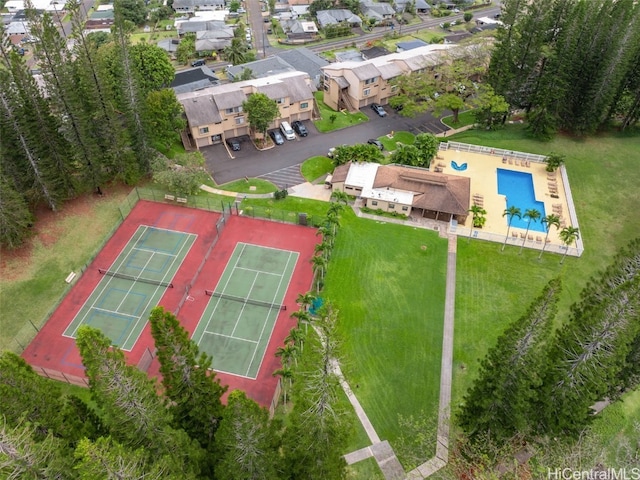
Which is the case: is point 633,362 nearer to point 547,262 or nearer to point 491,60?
point 547,262

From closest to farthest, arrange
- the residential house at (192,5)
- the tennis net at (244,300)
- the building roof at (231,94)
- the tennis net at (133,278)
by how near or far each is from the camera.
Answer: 1. the tennis net at (244,300)
2. the tennis net at (133,278)
3. the building roof at (231,94)
4. the residential house at (192,5)

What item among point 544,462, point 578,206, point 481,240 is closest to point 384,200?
point 481,240

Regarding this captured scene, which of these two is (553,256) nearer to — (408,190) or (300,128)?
(408,190)

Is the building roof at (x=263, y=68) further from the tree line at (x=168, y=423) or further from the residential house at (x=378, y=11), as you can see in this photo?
the tree line at (x=168, y=423)

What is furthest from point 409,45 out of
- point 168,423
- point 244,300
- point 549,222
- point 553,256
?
point 168,423

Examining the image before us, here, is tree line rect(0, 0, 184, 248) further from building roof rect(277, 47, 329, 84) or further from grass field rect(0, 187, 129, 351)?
building roof rect(277, 47, 329, 84)

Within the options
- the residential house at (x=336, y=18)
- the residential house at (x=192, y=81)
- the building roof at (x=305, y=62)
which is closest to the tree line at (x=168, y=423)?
the residential house at (x=192, y=81)
